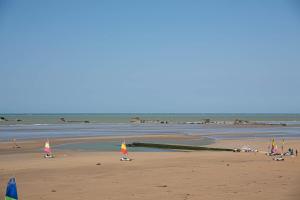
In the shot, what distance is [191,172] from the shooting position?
18.5 metres

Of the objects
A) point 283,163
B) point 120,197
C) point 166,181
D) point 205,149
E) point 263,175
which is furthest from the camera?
point 205,149

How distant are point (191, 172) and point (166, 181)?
2.46 metres

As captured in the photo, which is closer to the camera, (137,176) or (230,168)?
(137,176)

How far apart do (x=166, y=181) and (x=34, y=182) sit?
477cm

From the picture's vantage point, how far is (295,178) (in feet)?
54.0

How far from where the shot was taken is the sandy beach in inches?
546

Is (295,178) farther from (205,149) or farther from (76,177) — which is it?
(205,149)

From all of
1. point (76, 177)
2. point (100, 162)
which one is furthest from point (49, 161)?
point (76, 177)

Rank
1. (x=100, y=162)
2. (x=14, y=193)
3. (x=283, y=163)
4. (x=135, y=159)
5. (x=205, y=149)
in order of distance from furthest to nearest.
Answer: (x=205, y=149) → (x=135, y=159) → (x=100, y=162) → (x=283, y=163) → (x=14, y=193)

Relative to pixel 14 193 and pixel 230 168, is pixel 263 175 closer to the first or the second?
pixel 230 168

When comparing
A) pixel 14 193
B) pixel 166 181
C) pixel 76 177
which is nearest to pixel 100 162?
pixel 76 177

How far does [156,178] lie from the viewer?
1703cm

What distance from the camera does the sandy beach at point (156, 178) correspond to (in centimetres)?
1388

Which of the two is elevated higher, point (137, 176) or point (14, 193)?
point (14, 193)
